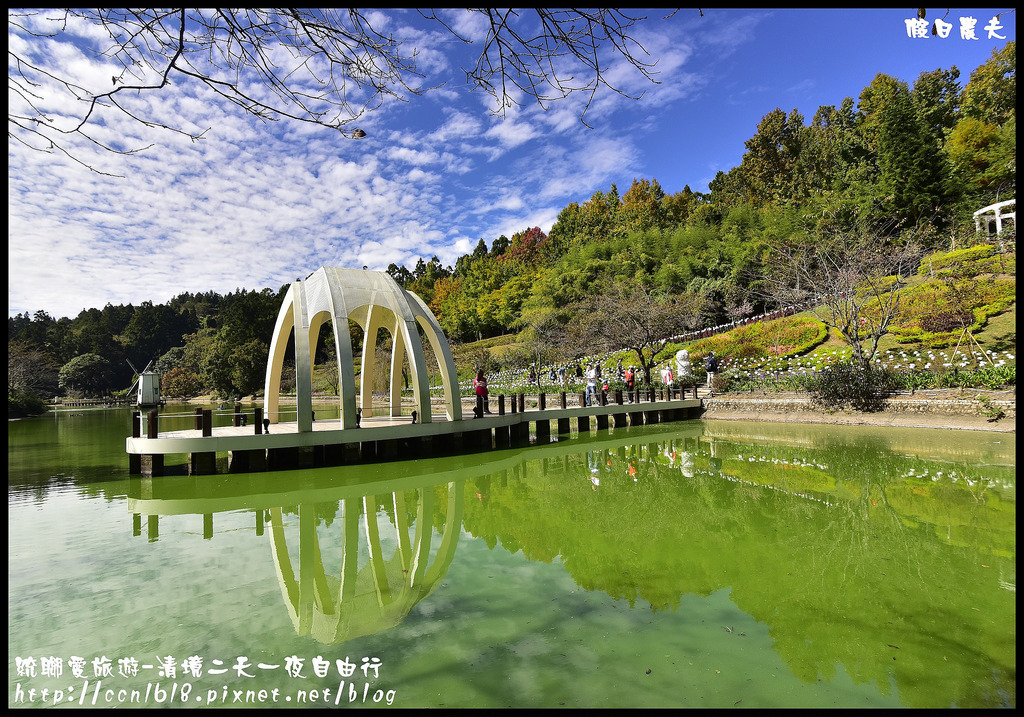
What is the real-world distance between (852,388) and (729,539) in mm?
13941

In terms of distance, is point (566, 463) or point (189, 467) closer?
point (189, 467)

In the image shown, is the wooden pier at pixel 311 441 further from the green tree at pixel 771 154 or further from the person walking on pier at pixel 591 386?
the green tree at pixel 771 154

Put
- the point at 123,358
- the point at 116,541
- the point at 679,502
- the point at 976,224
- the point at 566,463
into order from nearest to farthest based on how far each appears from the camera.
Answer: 1. the point at 116,541
2. the point at 679,502
3. the point at 566,463
4. the point at 976,224
5. the point at 123,358

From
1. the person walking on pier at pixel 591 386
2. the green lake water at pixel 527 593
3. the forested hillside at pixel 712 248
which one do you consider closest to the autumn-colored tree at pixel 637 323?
the forested hillside at pixel 712 248

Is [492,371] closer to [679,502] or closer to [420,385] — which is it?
[420,385]

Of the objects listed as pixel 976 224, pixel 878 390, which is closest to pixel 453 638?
pixel 878 390

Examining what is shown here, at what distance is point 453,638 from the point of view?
12.5 ft

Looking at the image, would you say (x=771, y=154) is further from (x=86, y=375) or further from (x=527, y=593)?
(x=86, y=375)

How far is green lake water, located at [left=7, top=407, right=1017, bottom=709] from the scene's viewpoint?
3207 millimetres

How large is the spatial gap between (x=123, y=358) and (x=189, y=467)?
5471cm

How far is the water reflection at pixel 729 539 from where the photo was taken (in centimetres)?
367

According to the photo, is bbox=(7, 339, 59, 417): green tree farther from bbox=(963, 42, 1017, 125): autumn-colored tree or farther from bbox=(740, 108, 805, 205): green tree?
bbox=(963, 42, 1017, 125): autumn-colored tree

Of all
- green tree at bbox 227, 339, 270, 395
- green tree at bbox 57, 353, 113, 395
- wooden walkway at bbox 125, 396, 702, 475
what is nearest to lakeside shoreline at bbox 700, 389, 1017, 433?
wooden walkway at bbox 125, 396, 702, 475

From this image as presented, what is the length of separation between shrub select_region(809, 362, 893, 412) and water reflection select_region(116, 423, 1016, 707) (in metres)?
4.58
